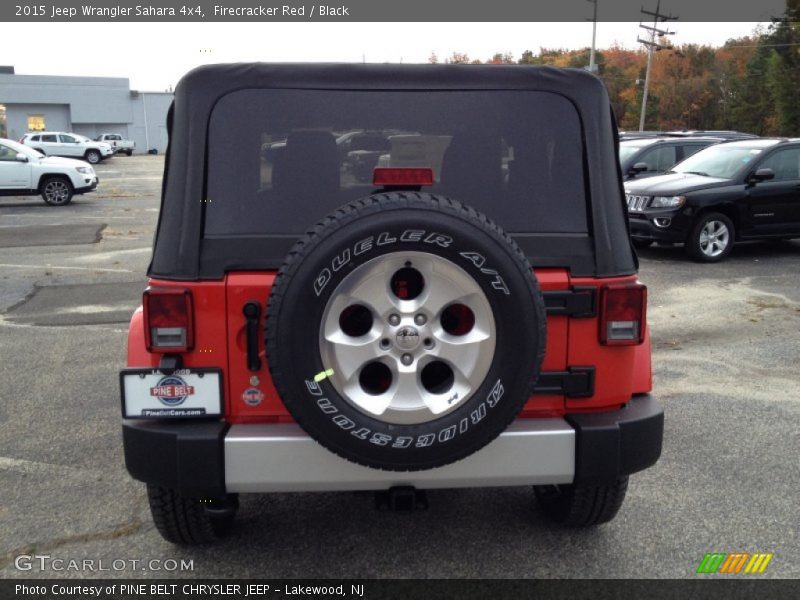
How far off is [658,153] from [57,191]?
14589 millimetres

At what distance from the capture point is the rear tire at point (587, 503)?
3484mm

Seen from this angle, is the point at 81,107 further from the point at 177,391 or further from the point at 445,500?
the point at 177,391

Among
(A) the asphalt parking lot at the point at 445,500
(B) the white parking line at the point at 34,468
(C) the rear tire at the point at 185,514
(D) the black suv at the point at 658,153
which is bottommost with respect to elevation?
(B) the white parking line at the point at 34,468

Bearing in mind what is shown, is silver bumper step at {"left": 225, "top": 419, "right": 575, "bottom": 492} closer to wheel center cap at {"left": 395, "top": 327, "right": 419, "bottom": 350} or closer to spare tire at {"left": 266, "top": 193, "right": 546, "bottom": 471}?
spare tire at {"left": 266, "top": 193, "right": 546, "bottom": 471}

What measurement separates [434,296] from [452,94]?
926 mm

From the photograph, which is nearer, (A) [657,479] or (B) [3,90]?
(A) [657,479]

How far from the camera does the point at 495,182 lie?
10.6 ft

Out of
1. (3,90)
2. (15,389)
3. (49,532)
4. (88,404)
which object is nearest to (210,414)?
(49,532)

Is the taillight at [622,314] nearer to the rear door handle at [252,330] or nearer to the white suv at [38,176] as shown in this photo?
the rear door handle at [252,330]

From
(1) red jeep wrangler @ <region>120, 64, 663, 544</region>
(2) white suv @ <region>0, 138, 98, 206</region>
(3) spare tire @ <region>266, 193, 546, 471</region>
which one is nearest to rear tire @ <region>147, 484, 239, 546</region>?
(1) red jeep wrangler @ <region>120, 64, 663, 544</region>

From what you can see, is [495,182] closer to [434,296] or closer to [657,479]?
[434,296]

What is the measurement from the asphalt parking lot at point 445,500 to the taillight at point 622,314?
3.29ft

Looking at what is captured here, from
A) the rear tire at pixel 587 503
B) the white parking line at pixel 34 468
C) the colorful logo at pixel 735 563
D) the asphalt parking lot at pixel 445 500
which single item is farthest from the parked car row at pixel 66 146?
the colorful logo at pixel 735 563

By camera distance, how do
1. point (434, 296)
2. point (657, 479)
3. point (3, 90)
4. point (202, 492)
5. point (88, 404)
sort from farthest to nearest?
1. point (3, 90)
2. point (88, 404)
3. point (657, 479)
4. point (202, 492)
5. point (434, 296)
